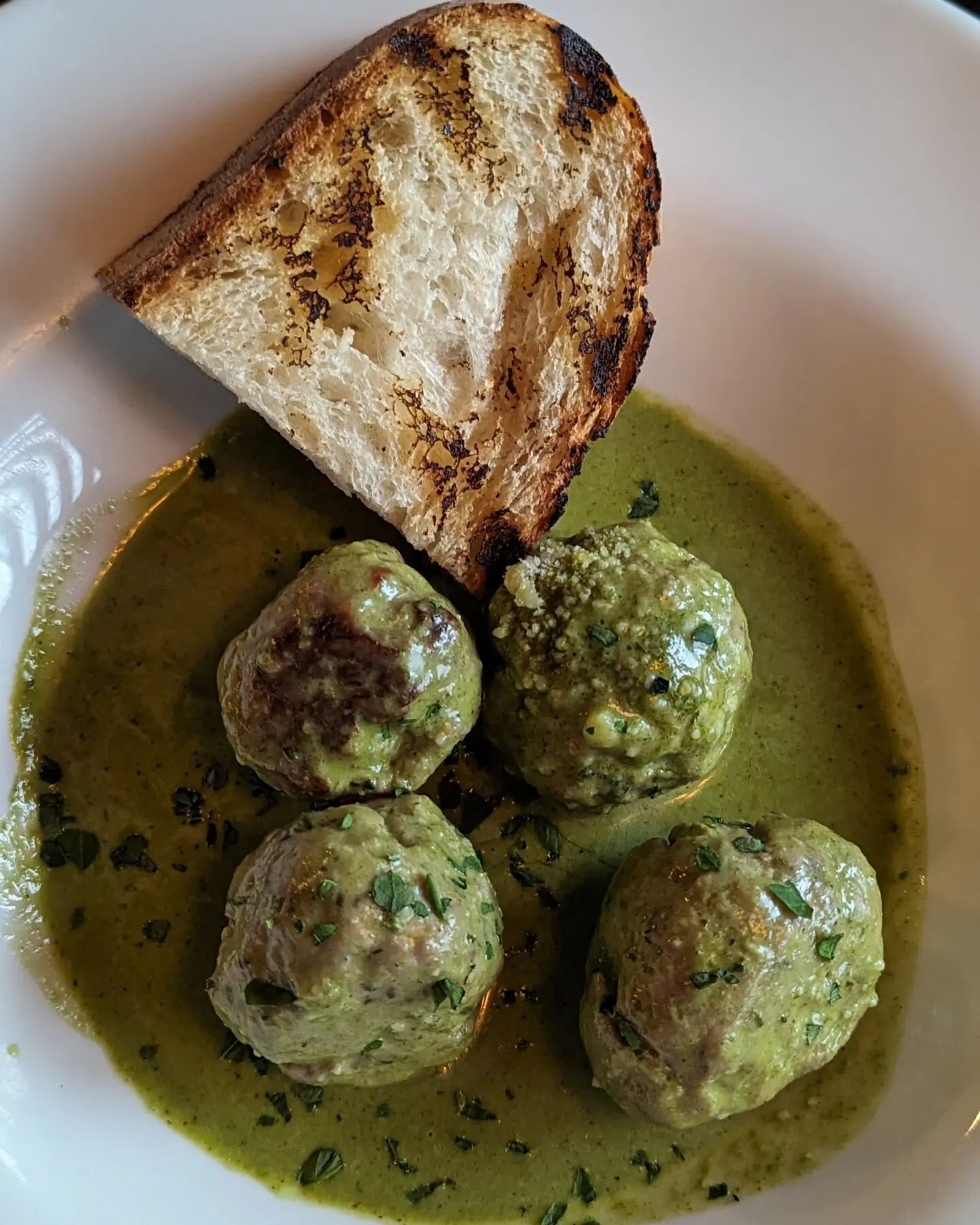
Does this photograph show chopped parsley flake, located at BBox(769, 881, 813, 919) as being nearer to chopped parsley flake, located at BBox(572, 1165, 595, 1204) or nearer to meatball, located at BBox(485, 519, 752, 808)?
meatball, located at BBox(485, 519, 752, 808)

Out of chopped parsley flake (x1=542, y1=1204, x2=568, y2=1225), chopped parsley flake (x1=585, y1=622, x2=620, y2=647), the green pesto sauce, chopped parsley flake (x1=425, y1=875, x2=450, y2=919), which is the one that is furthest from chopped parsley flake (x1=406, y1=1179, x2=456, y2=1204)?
chopped parsley flake (x1=585, y1=622, x2=620, y2=647)

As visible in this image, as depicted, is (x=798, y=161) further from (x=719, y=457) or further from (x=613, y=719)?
(x=613, y=719)

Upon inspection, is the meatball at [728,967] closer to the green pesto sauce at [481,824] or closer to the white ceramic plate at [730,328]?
the green pesto sauce at [481,824]

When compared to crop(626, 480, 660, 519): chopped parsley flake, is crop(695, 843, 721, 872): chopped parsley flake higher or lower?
lower

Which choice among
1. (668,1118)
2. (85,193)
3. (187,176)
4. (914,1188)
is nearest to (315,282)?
(187,176)

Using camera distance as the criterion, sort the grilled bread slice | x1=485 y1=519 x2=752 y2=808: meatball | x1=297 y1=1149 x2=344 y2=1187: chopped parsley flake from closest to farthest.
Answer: x1=485 y1=519 x2=752 y2=808: meatball → the grilled bread slice → x1=297 y1=1149 x2=344 y2=1187: chopped parsley flake

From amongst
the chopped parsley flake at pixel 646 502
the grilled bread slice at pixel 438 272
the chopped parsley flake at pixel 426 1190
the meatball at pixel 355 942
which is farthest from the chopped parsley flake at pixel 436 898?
the chopped parsley flake at pixel 646 502

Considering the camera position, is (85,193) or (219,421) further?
(219,421)
